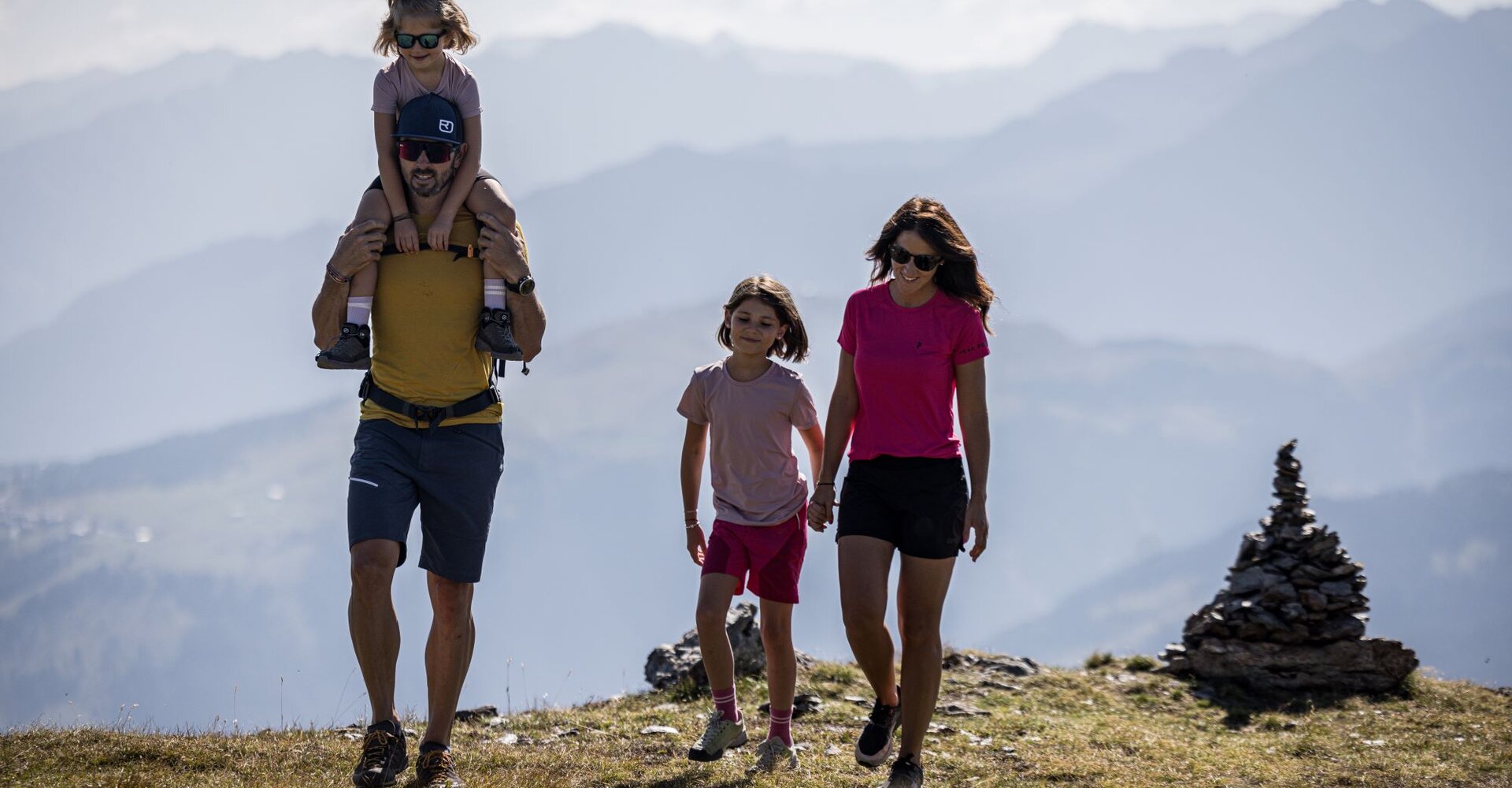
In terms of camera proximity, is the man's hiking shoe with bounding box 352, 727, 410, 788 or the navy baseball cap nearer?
the man's hiking shoe with bounding box 352, 727, 410, 788

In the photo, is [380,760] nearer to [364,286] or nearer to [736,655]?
[364,286]

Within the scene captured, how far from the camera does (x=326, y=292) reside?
247 inches

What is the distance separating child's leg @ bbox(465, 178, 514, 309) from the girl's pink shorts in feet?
6.08

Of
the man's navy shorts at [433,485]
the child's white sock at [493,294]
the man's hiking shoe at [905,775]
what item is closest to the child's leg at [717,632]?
the man's hiking shoe at [905,775]

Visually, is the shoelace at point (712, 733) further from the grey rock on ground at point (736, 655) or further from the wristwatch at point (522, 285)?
the grey rock on ground at point (736, 655)

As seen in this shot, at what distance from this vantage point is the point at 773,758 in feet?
24.2

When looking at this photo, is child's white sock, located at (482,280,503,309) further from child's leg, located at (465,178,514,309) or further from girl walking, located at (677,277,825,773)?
girl walking, located at (677,277,825,773)

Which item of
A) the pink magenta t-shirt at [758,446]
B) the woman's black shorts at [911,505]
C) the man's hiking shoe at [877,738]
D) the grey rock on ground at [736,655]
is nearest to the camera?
the woman's black shorts at [911,505]

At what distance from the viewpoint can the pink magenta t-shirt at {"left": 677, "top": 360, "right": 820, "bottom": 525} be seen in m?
7.40

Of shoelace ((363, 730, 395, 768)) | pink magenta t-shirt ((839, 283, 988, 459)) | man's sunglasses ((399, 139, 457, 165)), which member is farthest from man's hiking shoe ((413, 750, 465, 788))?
man's sunglasses ((399, 139, 457, 165))

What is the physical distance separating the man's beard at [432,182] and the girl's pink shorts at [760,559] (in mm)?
2338

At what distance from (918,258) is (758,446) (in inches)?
56.6

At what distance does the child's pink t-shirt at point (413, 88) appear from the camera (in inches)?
256

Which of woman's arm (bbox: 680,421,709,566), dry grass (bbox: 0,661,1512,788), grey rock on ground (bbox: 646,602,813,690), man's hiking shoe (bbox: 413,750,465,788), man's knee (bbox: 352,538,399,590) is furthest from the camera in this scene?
grey rock on ground (bbox: 646,602,813,690)
